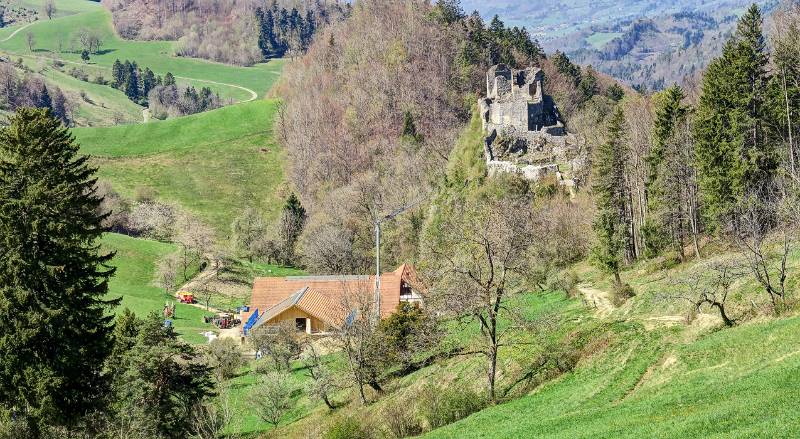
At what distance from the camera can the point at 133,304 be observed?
223 feet

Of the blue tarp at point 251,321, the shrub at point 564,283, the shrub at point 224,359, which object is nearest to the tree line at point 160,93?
the blue tarp at point 251,321

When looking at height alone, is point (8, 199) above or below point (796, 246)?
above

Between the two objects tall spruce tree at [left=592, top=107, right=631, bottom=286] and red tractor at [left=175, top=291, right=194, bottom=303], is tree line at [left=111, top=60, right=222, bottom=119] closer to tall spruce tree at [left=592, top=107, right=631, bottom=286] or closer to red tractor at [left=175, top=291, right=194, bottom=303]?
red tractor at [left=175, top=291, right=194, bottom=303]

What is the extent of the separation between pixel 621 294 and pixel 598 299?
10.2ft

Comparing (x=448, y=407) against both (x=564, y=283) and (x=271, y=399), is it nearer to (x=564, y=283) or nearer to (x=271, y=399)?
(x=271, y=399)

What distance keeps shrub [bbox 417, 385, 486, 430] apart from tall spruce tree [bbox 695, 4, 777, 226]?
22.2m

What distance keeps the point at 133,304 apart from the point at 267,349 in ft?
79.3

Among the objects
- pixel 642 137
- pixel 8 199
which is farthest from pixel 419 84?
pixel 8 199

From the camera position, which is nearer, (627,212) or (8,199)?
(8,199)

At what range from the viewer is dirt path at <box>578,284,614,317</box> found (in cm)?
3622

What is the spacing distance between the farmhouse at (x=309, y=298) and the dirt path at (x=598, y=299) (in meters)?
14.7

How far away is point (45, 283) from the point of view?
2961cm

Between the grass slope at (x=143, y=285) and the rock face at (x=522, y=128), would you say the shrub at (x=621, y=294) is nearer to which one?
the rock face at (x=522, y=128)

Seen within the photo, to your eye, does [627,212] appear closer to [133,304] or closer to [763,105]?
[763,105]
